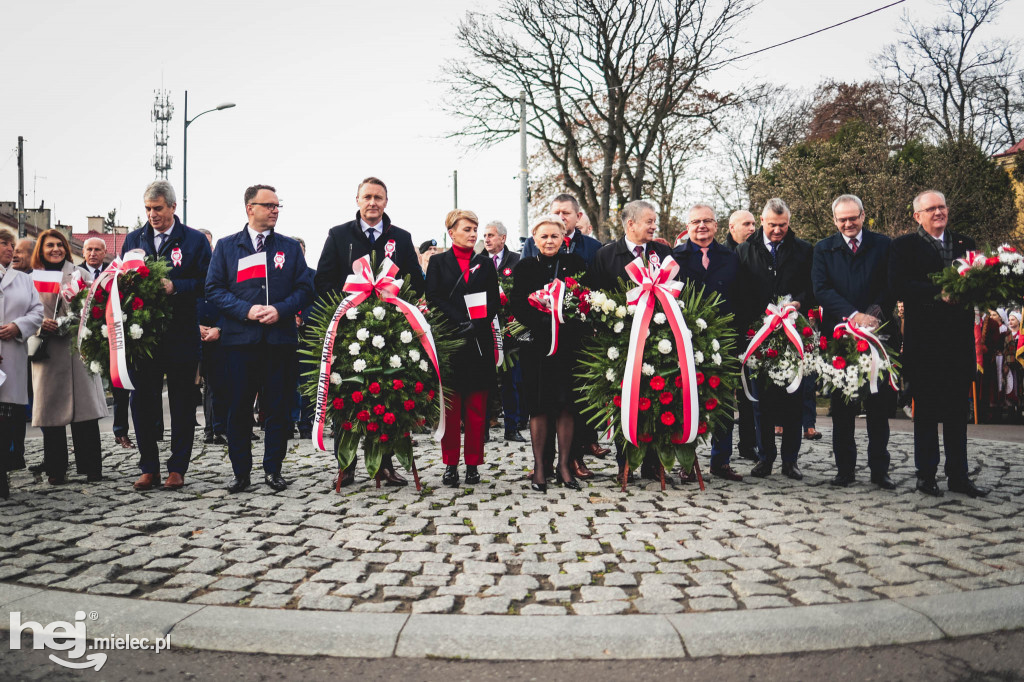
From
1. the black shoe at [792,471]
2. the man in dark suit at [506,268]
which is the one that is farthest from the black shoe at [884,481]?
the man in dark suit at [506,268]

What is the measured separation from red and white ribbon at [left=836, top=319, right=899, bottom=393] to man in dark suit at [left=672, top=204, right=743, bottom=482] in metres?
0.98

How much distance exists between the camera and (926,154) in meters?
26.3

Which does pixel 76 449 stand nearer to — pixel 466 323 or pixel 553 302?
pixel 466 323

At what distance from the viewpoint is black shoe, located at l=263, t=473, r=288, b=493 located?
6207mm

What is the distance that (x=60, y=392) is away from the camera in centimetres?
667

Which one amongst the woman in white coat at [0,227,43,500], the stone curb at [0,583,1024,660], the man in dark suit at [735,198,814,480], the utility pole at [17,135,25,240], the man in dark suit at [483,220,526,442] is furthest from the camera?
the utility pole at [17,135,25,240]

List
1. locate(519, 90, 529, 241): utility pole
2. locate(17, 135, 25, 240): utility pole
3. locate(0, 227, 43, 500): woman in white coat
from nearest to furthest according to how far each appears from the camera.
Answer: locate(0, 227, 43, 500): woman in white coat < locate(519, 90, 529, 241): utility pole < locate(17, 135, 25, 240): utility pole

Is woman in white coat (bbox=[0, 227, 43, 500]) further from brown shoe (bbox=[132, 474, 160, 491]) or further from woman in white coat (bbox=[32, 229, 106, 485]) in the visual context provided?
brown shoe (bbox=[132, 474, 160, 491])

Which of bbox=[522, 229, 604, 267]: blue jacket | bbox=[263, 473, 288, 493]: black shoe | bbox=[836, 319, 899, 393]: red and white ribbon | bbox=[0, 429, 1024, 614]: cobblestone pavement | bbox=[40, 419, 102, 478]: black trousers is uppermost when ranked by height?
bbox=[522, 229, 604, 267]: blue jacket

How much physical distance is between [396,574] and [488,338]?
2.59 metres

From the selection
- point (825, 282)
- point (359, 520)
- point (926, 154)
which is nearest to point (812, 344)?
point (825, 282)

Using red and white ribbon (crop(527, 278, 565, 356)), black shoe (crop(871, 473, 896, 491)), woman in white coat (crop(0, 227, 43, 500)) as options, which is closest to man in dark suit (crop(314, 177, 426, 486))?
red and white ribbon (crop(527, 278, 565, 356))

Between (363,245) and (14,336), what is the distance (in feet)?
9.16

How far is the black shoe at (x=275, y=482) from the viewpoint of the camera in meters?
6.21
